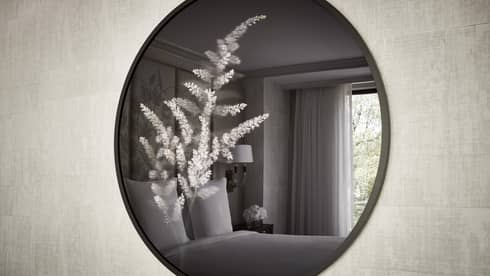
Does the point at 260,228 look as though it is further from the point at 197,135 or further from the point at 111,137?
the point at 111,137

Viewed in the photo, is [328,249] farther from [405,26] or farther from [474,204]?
[405,26]

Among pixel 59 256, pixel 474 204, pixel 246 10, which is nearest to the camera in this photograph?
pixel 474 204

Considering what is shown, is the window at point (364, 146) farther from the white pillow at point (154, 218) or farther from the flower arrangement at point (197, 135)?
the white pillow at point (154, 218)

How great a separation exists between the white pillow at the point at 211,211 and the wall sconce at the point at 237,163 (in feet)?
0.09

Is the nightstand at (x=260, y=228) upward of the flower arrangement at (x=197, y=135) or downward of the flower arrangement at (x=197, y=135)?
downward

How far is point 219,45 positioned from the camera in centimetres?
153

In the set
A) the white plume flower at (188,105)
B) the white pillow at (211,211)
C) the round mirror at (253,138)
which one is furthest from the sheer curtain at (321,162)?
the white plume flower at (188,105)

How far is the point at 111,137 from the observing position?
187 cm

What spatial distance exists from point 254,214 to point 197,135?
36 centimetres

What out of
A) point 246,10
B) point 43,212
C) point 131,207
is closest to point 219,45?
point 246,10

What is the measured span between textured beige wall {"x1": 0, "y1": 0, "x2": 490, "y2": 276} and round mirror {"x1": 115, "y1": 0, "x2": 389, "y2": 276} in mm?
73

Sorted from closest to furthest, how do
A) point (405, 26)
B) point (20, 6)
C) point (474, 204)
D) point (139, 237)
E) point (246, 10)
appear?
point (474, 204) → point (405, 26) → point (246, 10) → point (139, 237) → point (20, 6)

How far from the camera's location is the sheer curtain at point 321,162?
4.29 feet

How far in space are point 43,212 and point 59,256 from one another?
0.79 ft
